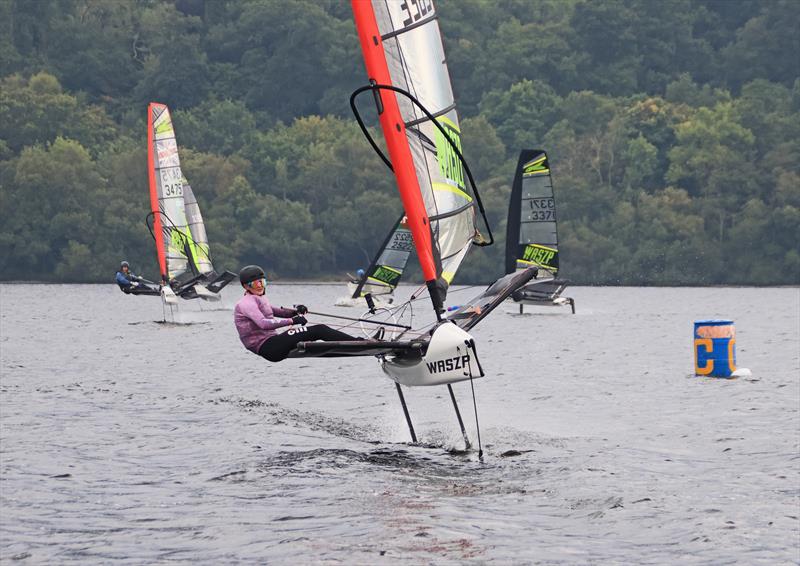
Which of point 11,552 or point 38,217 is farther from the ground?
point 38,217

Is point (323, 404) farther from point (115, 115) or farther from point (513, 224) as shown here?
point (115, 115)

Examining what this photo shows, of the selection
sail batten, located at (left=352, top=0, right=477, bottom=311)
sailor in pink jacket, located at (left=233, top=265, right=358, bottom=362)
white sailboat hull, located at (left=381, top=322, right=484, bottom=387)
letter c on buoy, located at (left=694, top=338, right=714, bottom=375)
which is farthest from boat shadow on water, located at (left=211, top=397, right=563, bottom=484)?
letter c on buoy, located at (left=694, top=338, right=714, bottom=375)

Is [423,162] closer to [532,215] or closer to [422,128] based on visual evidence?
[422,128]

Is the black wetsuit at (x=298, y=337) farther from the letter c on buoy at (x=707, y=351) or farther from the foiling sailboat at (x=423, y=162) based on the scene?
the letter c on buoy at (x=707, y=351)

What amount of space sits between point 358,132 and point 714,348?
273 ft

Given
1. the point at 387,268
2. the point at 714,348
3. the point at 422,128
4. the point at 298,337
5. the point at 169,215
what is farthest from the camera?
the point at 387,268

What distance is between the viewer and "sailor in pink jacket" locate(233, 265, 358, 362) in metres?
15.4

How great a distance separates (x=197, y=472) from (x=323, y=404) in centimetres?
739

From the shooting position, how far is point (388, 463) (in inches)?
611

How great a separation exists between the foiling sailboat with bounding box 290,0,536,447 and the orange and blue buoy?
21.8 feet

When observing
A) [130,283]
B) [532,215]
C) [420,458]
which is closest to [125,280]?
[130,283]

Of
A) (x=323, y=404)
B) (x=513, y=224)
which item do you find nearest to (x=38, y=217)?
(x=513, y=224)

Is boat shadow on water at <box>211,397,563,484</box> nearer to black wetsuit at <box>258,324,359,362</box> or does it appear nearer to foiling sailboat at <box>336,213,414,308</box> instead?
black wetsuit at <box>258,324,359,362</box>

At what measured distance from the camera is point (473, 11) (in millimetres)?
128250
